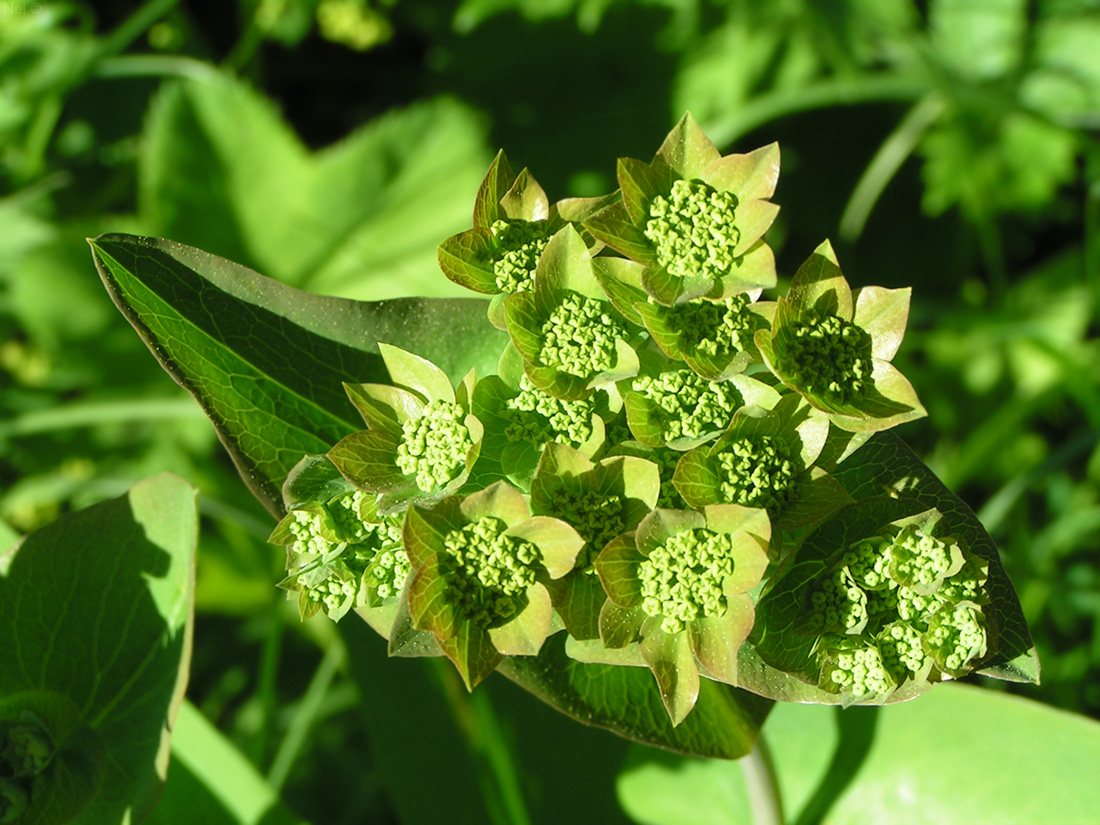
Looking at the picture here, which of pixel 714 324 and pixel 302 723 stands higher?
pixel 714 324

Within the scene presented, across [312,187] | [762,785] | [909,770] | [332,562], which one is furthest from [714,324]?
[312,187]

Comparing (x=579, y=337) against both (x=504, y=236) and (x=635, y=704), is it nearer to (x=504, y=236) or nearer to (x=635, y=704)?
(x=504, y=236)

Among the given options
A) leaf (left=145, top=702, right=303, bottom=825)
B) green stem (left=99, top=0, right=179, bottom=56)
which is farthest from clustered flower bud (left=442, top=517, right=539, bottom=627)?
green stem (left=99, top=0, right=179, bottom=56)

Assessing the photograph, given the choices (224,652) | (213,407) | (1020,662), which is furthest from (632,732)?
(224,652)

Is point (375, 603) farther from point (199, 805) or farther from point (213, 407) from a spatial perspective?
point (199, 805)

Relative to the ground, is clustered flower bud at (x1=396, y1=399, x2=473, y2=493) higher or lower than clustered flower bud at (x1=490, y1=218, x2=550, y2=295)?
lower

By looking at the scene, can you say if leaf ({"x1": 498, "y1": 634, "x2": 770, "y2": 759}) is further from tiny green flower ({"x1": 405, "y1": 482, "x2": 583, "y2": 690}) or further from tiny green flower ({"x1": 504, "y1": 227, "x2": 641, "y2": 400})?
tiny green flower ({"x1": 504, "y1": 227, "x2": 641, "y2": 400})

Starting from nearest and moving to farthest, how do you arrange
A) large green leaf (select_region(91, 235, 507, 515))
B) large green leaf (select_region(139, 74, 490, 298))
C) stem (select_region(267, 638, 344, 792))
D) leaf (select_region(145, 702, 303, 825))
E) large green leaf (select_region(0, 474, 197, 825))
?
1. large green leaf (select_region(91, 235, 507, 515))
2. large green leaf (select_region(0, 474, 197, 825))
3. leaf (select_region(145, 702, 303, 825))
4. stem (select_region(267, 638, 344, 792))
5. large green leaf (select_region(139, 74, 490, 298))
